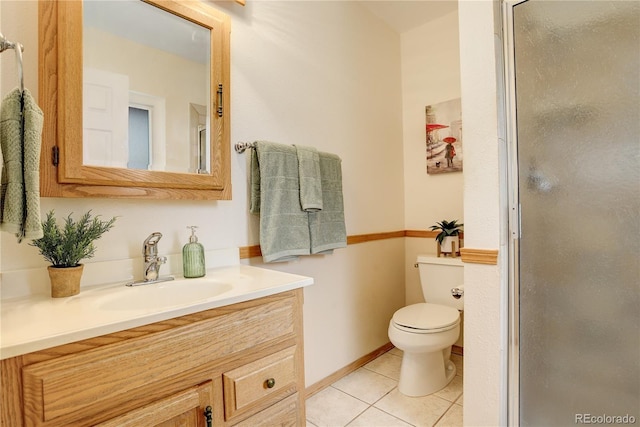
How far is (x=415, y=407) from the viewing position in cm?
168

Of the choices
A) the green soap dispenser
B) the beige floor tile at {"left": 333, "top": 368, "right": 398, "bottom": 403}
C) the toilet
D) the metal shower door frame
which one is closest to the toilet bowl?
the toilet

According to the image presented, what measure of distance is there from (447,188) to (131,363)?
2192mm

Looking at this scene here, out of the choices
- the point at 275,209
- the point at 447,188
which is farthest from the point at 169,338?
the point at 447,188

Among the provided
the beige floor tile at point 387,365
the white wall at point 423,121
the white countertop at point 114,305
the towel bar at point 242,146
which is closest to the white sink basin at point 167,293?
the white countertop at point 114,305

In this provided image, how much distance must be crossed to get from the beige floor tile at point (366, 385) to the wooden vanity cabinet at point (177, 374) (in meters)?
0.90

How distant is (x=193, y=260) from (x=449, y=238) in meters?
1.66

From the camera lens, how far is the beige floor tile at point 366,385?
1.80 m

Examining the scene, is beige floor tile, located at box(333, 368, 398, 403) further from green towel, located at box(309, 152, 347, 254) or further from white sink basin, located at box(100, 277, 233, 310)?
white sink basin, located at box(100, 277, 233, 310)

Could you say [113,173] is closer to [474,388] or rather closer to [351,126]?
[351,126]

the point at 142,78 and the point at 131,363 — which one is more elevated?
the point at 142,78

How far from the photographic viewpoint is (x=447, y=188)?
2.33 meters

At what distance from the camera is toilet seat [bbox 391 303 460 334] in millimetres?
1677

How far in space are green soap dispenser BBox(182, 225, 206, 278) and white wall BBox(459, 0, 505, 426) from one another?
1.09 metres

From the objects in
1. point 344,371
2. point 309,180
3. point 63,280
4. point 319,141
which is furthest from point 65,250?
point 344,371
